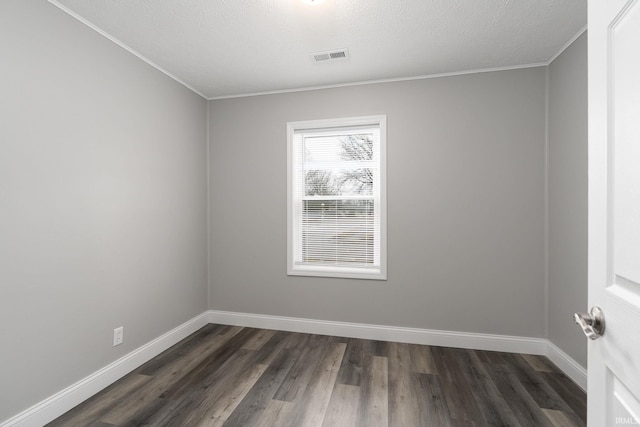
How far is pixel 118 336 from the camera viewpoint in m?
2.27

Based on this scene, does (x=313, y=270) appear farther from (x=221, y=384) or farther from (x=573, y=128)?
(x=573, y=128)

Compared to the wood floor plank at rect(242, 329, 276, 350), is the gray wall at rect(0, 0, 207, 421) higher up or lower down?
higher up

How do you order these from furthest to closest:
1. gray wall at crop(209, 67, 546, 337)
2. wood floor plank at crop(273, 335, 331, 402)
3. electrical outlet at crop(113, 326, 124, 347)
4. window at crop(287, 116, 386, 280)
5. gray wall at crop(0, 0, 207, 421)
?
window at crop(287, 116, 386, 280) → gray wall at crop(209, 67, 546, 337) → electrical outlet at crop(113, 326, 124, 347) → wood floor plank at crop(273, 335, 331, 402) → gray wall at crop(0, 0, 207, 421)

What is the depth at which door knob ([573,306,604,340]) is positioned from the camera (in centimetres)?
77

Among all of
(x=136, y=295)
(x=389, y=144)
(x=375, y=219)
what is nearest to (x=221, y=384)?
(x=136, y=295)

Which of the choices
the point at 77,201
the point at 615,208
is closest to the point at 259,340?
the point at 77,201

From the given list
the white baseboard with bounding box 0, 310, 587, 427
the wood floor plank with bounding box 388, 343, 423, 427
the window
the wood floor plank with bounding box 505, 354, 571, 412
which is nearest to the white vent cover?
the window

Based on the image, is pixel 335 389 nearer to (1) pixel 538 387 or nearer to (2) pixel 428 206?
(1) pixel 538 387

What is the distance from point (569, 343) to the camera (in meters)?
2.28

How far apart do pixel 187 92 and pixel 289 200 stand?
1.54 metres

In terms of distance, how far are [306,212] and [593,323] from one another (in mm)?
2655

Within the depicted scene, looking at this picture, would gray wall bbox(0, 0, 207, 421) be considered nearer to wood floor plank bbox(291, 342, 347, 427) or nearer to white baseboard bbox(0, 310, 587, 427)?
white baseboard bbox(0, 310, 587, 427)

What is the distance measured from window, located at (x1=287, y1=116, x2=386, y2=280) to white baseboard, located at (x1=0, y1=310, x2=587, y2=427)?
0.56 m

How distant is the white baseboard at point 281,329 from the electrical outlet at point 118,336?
15cm
